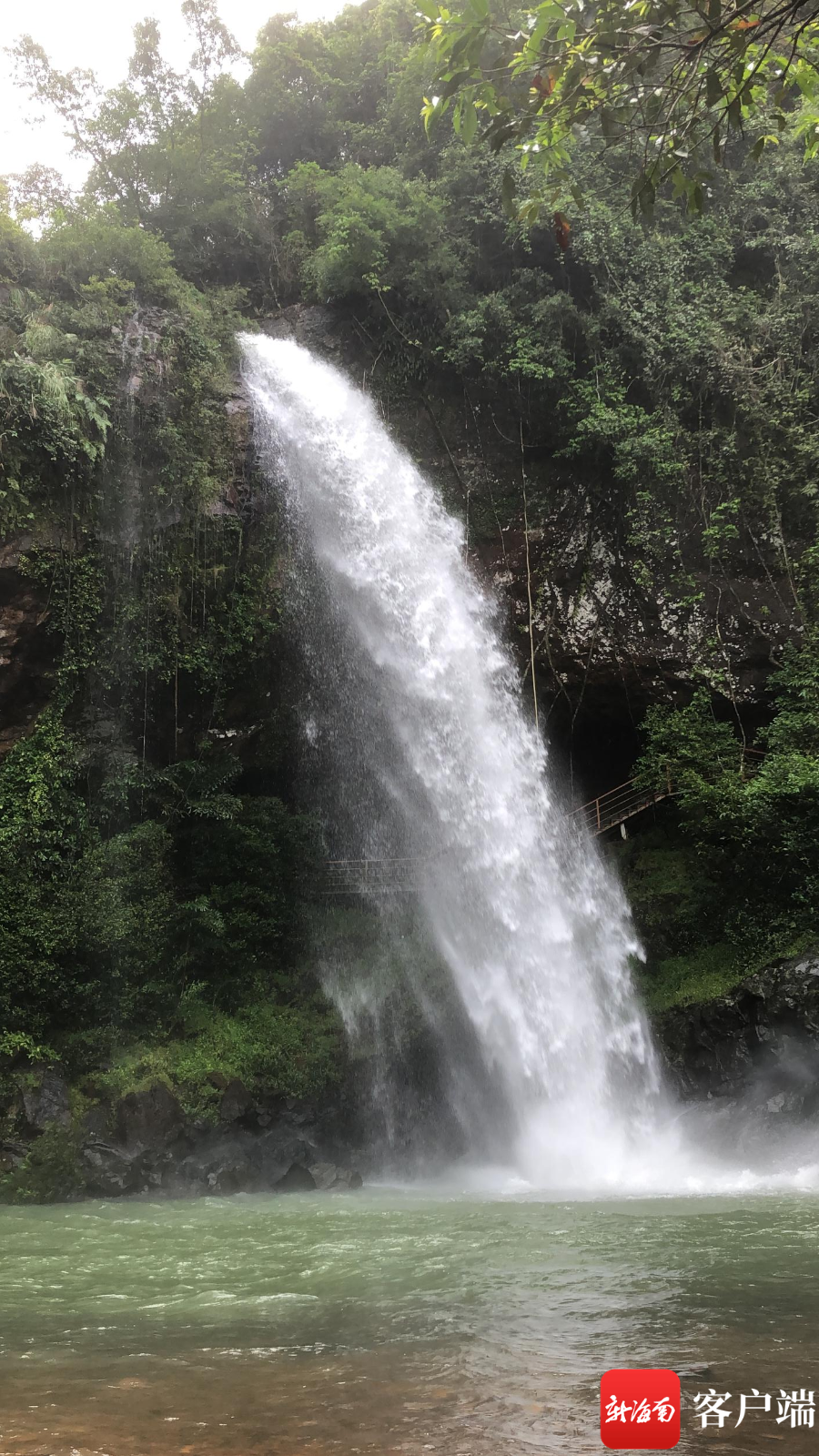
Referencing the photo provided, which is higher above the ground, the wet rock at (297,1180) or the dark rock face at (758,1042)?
the dark rock face at (758,1042)

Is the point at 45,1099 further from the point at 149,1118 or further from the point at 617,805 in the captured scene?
the point at 617,805

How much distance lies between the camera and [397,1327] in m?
4.34

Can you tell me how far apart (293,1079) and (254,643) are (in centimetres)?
594

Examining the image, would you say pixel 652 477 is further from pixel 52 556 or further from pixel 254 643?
pixel 52 556

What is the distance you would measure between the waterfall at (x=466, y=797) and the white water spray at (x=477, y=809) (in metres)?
0.02

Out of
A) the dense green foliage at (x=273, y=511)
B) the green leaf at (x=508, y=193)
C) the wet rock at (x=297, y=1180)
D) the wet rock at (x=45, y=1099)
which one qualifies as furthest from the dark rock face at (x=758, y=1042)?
the green leaf at (x=508, y=193)

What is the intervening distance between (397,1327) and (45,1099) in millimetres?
6974

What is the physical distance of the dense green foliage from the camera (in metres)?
11.5

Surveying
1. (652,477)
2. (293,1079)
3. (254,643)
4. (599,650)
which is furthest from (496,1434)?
(652,477)

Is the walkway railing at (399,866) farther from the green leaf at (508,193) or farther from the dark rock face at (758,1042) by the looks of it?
the green leaf at (508,193)

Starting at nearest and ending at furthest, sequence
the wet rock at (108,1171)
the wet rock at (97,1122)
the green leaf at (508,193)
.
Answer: the green leaf at (508,193)
the wet rock at (108,1171)
the wet rock at (97,1122)

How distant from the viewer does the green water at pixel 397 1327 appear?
3020mm

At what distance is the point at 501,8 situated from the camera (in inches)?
608

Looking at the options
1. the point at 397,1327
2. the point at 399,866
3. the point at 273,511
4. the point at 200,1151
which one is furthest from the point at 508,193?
the point at 399,866
